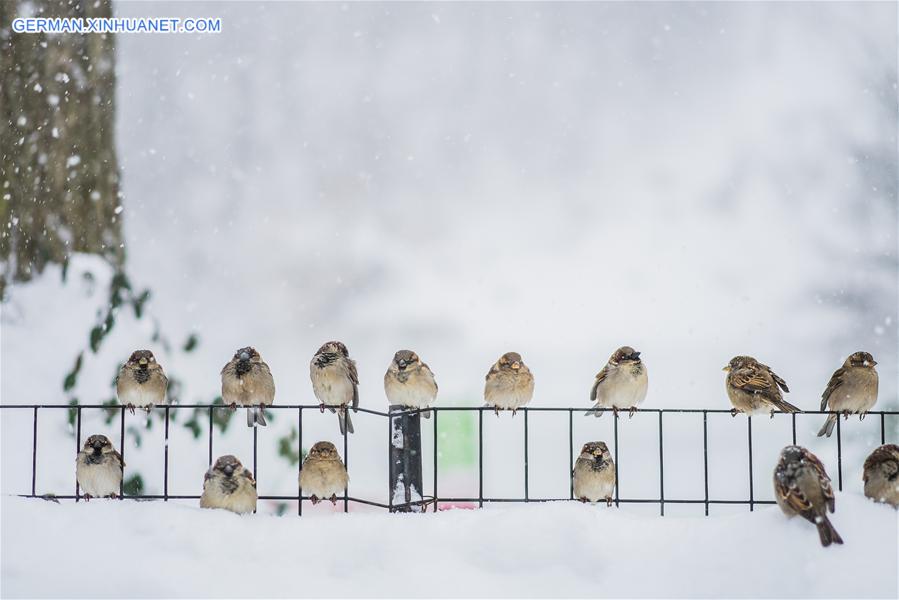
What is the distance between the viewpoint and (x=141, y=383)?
4668 mm

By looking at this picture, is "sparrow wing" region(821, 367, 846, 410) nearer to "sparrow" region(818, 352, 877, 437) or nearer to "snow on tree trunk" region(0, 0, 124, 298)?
"sparrow" region(818, 352, 877, 437)

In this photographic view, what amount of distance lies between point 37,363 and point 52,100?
5.68 ft

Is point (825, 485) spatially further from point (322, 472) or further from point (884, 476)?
point (322, 472)

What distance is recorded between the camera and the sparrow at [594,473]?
14.8 feet

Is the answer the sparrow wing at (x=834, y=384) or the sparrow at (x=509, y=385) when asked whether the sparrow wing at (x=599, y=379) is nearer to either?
the sparrow at (x=509, y=385)

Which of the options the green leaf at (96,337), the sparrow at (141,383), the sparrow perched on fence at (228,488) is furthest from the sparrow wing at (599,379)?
the green leaf at (96,337)

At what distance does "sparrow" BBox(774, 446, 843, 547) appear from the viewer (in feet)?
11.5

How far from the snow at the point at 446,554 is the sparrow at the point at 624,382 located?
3.08ft

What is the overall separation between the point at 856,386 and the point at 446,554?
2111 millimetres

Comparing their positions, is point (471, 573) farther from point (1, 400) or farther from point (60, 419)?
point (1, 400)

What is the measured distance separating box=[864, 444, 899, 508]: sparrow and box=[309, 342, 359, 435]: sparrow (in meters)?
2.21

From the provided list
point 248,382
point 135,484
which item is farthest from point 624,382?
point 135,484

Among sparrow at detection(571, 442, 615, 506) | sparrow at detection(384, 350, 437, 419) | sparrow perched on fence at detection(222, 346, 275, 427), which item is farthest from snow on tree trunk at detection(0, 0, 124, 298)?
sparrow at detection(571, 442, 615, 506)

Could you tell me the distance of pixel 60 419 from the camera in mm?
6531
